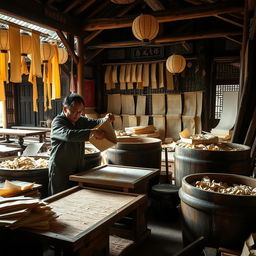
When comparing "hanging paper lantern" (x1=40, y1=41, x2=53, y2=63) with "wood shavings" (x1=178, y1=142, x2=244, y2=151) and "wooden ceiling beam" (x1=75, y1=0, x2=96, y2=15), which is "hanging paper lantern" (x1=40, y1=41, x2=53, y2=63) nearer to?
"wooden ceiling beam" (x1=75, y1=0, x2=96, y2=15)

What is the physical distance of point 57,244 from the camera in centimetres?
223

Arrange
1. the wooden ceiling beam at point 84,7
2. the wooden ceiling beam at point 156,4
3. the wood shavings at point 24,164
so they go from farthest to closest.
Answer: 1. the wooden ceiling beam at point 84,7
2. the wooden ceiling beam at point 156,4
3. the wood shavings at point 24,164

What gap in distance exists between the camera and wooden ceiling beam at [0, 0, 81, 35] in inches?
263

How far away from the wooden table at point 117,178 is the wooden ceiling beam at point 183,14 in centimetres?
563

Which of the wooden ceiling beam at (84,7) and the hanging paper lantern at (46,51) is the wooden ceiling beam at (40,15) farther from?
the hanging paper lantern at (46,51)

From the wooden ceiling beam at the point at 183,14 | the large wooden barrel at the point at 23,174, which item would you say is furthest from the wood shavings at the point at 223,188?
the wooden ceiling beam at the point at 183,14

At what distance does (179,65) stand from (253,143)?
4.33 metres

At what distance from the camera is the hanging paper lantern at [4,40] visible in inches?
238

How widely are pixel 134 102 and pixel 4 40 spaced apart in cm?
705

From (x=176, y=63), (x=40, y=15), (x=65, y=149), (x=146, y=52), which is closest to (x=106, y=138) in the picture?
(x=65, y=149)

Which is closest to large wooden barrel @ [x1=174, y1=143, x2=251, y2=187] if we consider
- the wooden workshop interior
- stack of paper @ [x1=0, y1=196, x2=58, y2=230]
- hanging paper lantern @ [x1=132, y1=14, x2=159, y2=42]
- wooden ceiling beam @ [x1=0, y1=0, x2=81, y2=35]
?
the wooden workshop interior

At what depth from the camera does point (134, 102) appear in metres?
12.4

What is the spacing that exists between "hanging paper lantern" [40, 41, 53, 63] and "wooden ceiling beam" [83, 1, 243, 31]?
230cm

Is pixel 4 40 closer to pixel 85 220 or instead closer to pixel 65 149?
Answer: pixel 65 149
